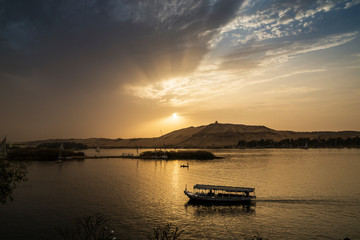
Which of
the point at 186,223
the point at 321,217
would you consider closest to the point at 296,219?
the point at 321,217

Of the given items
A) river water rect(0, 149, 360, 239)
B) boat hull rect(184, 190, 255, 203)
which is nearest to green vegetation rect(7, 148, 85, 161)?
river water rect(0, 149, 360, 239)

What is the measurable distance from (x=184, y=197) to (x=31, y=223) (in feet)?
84.4

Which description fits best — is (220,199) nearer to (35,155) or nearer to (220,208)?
(220,208)

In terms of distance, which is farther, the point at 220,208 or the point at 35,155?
the point at 35,155

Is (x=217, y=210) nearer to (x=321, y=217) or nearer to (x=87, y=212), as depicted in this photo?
(x=321, y=217)

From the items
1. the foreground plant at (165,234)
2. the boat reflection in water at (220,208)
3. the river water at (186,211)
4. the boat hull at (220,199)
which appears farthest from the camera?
the boat hull at (220,199)

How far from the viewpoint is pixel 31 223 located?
32.2 m

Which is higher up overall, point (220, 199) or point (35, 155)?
point (35, 155)

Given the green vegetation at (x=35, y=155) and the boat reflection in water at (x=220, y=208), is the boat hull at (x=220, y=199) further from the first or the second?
the green vegetation at (x=35, y=155)

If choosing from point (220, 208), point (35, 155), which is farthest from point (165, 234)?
point (35, 155)

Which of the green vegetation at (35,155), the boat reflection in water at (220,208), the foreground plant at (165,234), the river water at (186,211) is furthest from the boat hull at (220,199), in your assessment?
the green vegetation at (35,155)

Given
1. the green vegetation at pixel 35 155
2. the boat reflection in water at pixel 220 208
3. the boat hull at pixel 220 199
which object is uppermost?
the green vegetation at pixel 35 155

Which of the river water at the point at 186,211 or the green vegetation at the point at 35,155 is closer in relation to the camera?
the river water at the point at 186,211

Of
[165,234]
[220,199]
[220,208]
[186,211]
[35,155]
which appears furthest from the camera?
[35,155]
